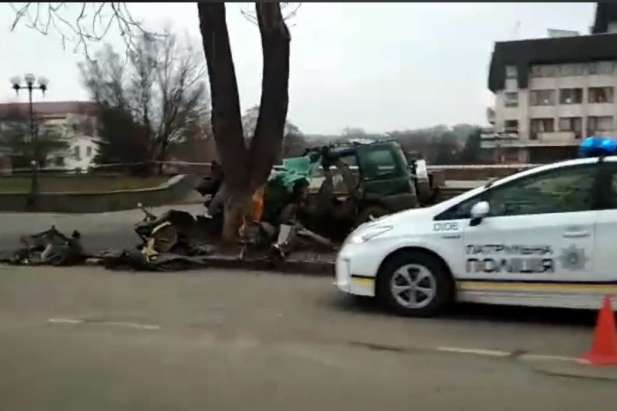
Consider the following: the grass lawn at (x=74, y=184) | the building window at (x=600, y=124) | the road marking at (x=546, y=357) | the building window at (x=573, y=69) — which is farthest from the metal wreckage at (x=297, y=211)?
the building window at (x=573, y=69)

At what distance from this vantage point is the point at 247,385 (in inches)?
206

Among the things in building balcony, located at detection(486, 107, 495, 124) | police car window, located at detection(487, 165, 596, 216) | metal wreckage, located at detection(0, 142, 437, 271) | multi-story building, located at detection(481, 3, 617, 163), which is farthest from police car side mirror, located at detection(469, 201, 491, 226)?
building balcony, located at detection(486, 107, 495, 124)

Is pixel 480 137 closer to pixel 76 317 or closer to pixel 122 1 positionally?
pixel 122 1

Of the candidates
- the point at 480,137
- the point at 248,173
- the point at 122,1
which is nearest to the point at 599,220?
the point at 248,173

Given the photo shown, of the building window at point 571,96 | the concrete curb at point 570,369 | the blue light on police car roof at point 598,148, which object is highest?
the building window at point 571,96

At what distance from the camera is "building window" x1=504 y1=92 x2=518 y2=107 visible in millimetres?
30688

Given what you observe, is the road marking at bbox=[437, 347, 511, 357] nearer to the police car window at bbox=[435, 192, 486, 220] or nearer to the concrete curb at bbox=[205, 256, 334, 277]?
the police car window at bbox=[435, 192, 486, 220]

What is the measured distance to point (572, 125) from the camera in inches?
1128

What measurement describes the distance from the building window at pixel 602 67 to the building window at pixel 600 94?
0.61 m

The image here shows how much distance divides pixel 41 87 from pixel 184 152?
15.0 meters

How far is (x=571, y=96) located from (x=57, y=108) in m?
32.1

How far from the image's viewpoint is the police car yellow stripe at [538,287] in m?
6.93

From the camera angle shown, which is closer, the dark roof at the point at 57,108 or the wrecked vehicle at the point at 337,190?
the wrecked vehicle at the point at 337,190

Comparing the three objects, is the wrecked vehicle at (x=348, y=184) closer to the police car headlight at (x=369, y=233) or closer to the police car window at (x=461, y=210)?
the police car headlight at (x=369, y=233)
